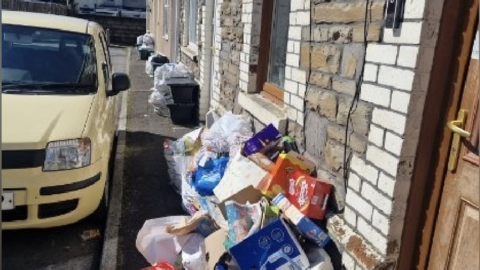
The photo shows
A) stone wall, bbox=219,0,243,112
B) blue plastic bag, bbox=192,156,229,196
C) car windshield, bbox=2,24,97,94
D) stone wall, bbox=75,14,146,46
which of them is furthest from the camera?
stone wall, bbox=75,14,146,46

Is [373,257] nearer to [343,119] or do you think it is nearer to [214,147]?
[343,119]

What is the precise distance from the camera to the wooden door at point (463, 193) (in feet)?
6.08

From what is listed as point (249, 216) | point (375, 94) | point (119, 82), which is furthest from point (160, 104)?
point (375, 94)

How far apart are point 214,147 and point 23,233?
1.77 meters

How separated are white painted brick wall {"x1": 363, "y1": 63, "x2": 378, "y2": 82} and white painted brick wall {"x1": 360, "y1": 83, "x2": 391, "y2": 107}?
0.03 m

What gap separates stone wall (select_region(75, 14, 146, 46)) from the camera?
89.9 feet

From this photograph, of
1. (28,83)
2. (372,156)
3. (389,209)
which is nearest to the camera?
(389,209)

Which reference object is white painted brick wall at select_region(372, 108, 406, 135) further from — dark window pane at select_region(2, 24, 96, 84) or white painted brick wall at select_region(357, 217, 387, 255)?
dark window pane at select_region(2, 24, 96, 84)

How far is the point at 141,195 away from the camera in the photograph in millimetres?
4285

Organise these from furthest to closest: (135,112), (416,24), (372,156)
Result: (135,112) → (372,156) → (416,24)

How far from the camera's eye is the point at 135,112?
8.09 meters

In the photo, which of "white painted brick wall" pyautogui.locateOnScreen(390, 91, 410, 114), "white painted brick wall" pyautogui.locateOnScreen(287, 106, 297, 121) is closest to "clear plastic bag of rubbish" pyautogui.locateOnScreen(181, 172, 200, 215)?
"white painted brick wall" pyautogui.locateOnScreen(287, 106, 297, 121)

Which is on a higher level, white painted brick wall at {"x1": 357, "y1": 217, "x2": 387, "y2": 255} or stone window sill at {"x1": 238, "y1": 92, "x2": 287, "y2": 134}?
stone window sill at {"x1": 238, "y1": 92, "x2": 287, "y2": 134}

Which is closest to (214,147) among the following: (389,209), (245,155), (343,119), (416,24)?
(245,155)
